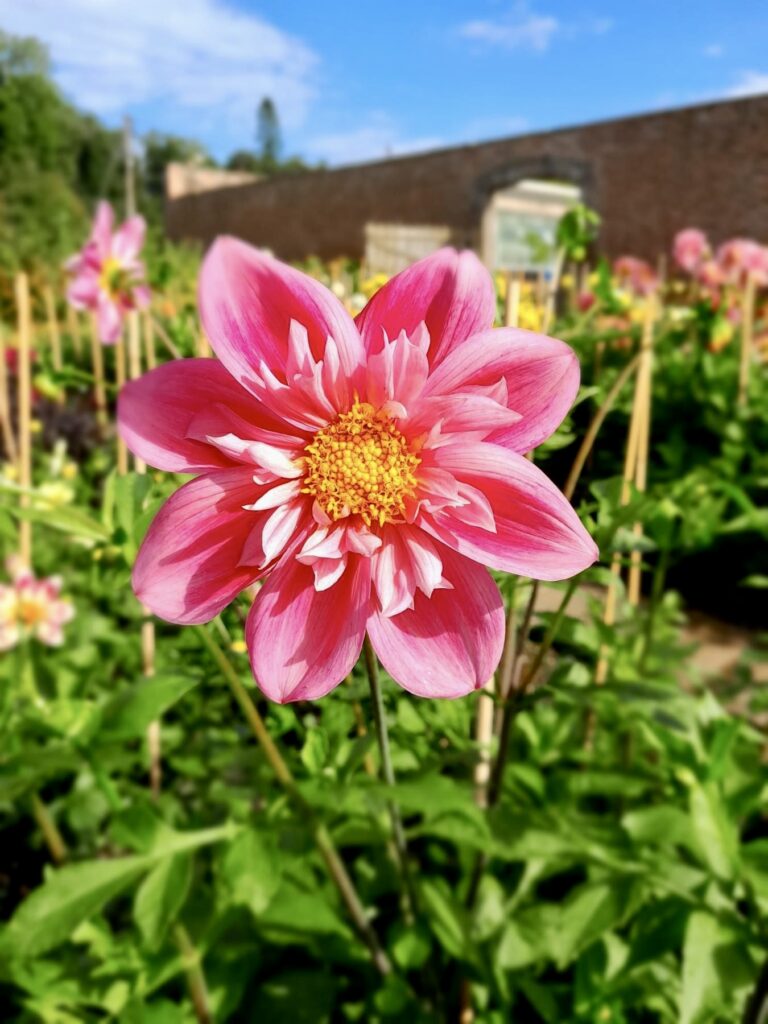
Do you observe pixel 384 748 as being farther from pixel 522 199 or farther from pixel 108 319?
pixel 522 199

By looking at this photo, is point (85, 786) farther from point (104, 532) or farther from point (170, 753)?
point (104, 532)

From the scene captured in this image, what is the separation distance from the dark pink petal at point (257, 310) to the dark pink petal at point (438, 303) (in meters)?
0.02

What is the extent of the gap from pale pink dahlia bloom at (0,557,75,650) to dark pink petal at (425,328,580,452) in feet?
4.82

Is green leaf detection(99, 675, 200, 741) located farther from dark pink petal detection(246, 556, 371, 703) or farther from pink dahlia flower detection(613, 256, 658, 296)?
pink dahlia flower detection(613, 256, 658, 296)

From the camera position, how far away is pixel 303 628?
376 mm

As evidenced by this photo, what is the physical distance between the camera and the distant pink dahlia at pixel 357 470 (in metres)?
0.35

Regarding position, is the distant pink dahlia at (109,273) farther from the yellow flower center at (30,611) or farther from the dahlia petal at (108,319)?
the yellow flower center at (30,611)

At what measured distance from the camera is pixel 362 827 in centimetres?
92

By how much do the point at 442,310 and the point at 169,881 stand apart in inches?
31.3

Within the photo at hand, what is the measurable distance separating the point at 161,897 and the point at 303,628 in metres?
0.68

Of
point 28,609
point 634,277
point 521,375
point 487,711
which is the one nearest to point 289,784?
point 487,711

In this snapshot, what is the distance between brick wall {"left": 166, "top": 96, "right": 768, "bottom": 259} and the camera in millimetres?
10875

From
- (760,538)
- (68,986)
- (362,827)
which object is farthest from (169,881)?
(760,538)

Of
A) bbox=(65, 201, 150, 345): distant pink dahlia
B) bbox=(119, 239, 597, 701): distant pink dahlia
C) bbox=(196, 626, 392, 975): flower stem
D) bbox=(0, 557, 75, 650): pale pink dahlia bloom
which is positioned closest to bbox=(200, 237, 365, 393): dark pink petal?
bbox=(119, 239, 597, 701): distant pink dahlia
